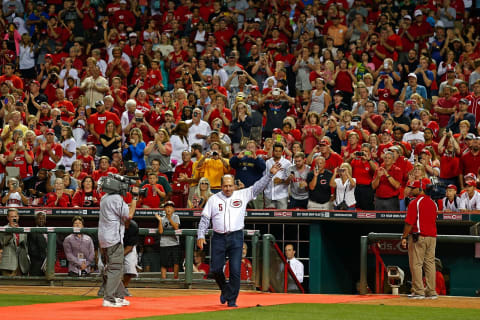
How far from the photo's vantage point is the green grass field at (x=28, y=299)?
12.4 metres

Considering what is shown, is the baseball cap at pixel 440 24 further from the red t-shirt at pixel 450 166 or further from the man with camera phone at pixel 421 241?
the man with camera phone at pixel 421 241

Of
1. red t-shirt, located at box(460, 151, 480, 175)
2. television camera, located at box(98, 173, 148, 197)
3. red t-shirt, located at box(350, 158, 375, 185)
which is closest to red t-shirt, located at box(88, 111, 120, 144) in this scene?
red t-shirt, located at box(350, 158, 375, 185)

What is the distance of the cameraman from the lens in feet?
37.6

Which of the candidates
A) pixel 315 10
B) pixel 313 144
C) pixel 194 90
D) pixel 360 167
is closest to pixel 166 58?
pixel 194 90

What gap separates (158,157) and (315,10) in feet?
27.1

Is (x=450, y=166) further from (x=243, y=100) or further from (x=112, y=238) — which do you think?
(x=112, y=238)

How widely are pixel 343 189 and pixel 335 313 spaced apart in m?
5.89

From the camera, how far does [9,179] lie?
1869cm

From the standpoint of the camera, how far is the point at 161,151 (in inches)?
738

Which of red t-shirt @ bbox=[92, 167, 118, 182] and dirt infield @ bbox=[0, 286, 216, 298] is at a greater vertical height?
red t-shirt @ bbox=[92, 167, 118, 182]

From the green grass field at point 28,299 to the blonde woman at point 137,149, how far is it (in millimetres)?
5690

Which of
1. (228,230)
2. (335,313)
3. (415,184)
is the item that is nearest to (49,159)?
(415,184)

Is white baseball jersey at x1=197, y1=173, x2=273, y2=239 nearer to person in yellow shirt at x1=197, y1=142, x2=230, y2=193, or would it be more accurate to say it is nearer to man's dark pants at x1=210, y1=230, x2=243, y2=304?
man's dark pants at x1=210, y1=230, x2=243, y2=304

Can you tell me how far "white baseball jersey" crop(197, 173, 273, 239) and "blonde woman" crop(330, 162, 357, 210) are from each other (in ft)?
15.5
